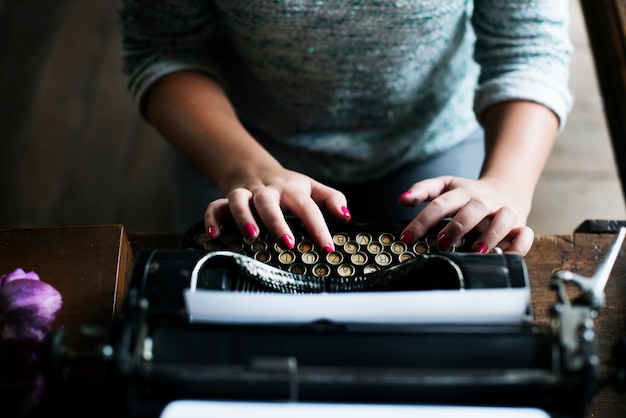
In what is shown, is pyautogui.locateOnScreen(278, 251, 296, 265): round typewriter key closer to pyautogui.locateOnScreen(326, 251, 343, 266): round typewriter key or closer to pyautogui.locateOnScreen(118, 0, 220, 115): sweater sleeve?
pyautogui.locateOnScreen(326, 251, 343, 266): round typewriter key

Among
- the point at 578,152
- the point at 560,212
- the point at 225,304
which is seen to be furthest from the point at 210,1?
the point at 578,152

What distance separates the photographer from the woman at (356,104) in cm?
74

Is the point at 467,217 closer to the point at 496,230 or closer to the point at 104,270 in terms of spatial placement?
the point at 496,230

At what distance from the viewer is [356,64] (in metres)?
0.91

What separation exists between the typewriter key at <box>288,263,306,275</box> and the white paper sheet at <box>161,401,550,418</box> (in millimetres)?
212

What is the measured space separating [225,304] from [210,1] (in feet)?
1.83

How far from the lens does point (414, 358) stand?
50 cm

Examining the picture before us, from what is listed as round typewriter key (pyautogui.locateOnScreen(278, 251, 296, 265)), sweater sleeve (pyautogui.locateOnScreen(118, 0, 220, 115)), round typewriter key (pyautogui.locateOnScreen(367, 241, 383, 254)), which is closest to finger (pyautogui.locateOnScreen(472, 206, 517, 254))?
round typewriter key (pyautogui.locateOnScreen(367, 241, 383, 254))

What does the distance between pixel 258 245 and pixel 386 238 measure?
0.15 metres

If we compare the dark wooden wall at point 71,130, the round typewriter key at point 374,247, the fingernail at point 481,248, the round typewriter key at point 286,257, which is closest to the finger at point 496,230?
the fingernail at point 481,248

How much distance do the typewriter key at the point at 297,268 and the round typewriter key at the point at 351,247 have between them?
6 centimetres

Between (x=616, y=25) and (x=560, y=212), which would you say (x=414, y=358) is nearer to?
(x=616, y=25)

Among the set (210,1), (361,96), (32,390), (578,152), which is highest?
(578,152)

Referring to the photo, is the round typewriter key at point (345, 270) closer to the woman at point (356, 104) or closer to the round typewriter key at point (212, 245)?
the woman at point (356, 104)
